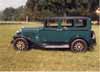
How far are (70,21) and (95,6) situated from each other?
152 feet

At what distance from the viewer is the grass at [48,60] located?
10.9 meters

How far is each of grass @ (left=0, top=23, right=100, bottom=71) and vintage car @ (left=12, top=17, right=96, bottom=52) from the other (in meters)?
0.34

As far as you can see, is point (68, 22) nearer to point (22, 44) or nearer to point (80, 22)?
point (80, 22)

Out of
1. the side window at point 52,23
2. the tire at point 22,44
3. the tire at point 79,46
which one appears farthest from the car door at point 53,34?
the tire at point 22,44

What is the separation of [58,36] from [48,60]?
2319mm

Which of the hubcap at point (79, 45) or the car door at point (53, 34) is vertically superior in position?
the car door at point (53, 34)

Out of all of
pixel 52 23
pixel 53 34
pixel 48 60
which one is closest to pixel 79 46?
pixel 53 34

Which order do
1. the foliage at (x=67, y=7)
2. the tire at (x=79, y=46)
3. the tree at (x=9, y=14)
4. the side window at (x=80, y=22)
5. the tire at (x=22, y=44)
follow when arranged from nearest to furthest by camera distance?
the tire at (x=79, y=46) → the tire at (x=22, y=44) → the side window at (x=80, y=22) → the foliage at (x=67, y=7) → the tree at (x=9, y=14)

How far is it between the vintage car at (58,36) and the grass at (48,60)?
345mm

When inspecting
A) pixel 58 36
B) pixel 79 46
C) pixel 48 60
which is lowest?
pixel 48 60

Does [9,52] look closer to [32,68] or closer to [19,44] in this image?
[19,44]

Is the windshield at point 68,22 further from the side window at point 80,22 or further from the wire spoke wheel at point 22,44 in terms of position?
the wire spoke wheel at point 22,44

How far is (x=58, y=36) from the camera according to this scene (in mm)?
14641

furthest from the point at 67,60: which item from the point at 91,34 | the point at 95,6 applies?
the point at 95,6
